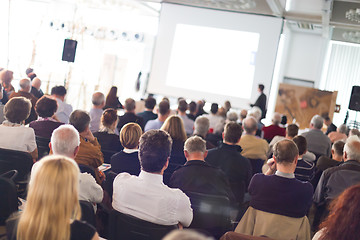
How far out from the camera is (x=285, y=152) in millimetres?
3285

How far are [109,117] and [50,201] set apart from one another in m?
3.22

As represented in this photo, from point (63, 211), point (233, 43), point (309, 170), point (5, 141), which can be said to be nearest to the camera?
point (63, 211)

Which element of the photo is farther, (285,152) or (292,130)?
(292,130)

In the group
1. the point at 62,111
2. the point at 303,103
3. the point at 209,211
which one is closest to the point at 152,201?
the point at 209,211

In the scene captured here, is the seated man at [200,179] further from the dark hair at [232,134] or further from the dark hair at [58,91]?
the dark hair at [58,91]

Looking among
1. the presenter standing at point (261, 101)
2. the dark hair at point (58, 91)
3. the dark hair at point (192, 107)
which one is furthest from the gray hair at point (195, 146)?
the presenter standing at point (261, 101)

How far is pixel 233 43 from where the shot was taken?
38.7 feet

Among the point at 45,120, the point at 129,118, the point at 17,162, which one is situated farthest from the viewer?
the point at 129,118

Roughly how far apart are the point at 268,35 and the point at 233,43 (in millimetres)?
993

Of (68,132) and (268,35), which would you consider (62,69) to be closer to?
(268,35)

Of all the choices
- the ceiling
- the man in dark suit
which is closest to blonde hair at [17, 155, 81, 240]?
the man in dark suit

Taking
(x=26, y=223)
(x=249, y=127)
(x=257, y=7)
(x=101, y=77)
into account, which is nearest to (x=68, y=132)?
(x=26, y=223)

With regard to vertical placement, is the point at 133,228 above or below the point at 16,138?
below

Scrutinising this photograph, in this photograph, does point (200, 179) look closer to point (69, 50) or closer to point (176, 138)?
point (176, 138)
